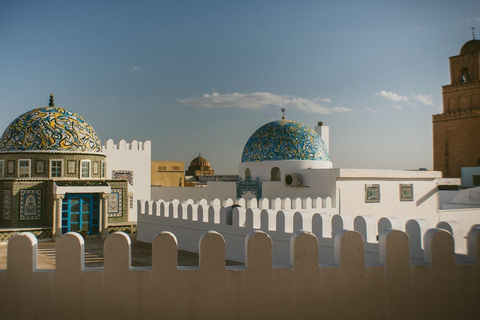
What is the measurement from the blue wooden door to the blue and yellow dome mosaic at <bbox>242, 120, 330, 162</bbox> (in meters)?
6.75

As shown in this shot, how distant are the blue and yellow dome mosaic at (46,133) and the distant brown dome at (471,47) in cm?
4503

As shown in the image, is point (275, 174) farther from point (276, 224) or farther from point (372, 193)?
point (276, 224)

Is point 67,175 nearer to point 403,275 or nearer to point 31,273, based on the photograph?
point 31,273

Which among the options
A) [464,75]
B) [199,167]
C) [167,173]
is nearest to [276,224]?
[167,173]

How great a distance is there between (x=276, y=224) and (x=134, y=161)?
13.5 m

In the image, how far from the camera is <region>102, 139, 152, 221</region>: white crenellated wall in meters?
20.1

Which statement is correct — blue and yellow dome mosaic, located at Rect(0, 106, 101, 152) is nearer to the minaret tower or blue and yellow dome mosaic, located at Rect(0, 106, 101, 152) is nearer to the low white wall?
the low white wall

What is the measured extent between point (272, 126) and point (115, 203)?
7157 mm

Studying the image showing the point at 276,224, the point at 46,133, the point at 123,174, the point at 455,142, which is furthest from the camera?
the point at 455,142

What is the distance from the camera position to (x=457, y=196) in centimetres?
2175

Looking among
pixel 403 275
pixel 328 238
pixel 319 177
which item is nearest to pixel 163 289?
pixel 403 275

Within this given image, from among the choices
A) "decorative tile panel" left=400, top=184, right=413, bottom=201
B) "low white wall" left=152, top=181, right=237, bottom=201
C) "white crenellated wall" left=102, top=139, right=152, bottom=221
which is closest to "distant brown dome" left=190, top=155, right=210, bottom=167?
"low white wall" left=152, top=181, right=237, bottom=201

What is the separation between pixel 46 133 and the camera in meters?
14.4

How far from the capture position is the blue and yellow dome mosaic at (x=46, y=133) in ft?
47.1
